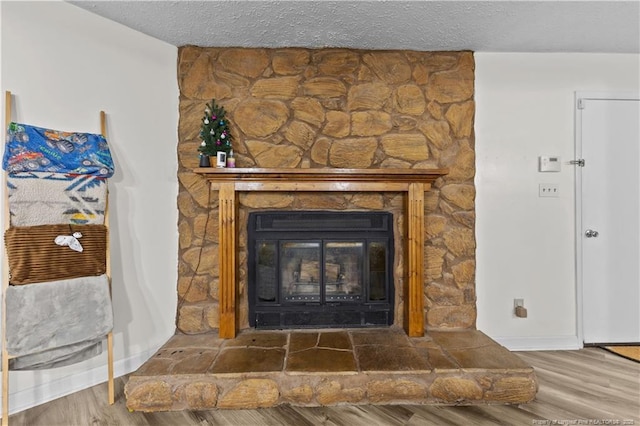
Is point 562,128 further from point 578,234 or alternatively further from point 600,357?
point 600,357

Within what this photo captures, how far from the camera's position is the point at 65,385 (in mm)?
1729

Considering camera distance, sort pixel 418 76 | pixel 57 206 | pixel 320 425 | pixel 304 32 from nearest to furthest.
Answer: pixel 320 425 < pixel 57 206 < pixel 304 32 < pixel 418 76

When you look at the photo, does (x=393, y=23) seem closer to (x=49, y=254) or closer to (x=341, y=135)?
(x=341, y=135)

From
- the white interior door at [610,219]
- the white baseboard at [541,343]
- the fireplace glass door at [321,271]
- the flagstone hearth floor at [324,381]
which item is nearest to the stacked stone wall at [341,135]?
the fireplace glass door at [321,271]

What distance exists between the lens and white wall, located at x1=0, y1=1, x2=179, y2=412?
1.62 m

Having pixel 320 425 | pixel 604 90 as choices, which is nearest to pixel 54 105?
pixel 320 425

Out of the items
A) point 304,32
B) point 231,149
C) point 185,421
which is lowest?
point 185,421

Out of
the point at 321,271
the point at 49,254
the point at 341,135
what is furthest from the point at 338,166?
the point at 49,254

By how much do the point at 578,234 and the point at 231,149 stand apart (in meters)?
2.68

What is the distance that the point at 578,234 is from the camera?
7.36 feet

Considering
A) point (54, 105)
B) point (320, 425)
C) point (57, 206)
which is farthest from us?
point (54, 105)

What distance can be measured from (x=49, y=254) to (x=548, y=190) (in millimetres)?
3284

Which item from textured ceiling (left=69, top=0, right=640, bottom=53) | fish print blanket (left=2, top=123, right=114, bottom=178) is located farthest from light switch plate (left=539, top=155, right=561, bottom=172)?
fish print blanket (left=2, top=123, right=114, bottom=178)

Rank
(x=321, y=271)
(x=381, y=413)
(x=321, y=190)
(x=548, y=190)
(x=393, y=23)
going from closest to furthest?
(x=381, y=413)
(x=393, y=23)
(x=321, y=190)
(x=321, y=271)
(x=548, y=190)
